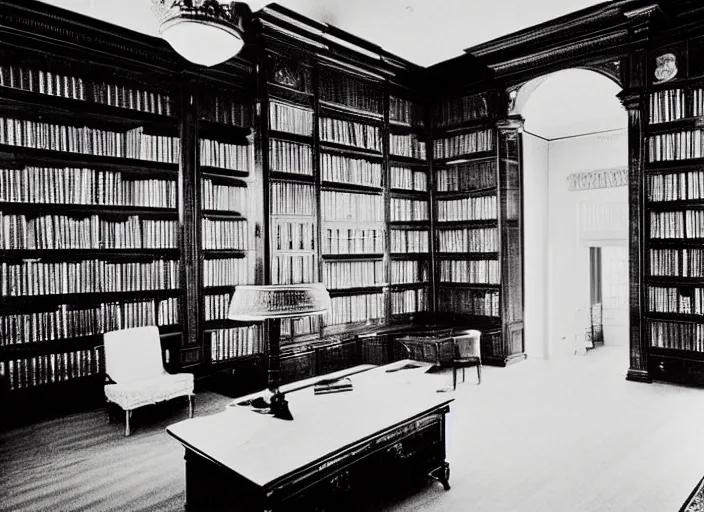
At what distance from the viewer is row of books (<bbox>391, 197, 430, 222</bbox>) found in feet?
19.8

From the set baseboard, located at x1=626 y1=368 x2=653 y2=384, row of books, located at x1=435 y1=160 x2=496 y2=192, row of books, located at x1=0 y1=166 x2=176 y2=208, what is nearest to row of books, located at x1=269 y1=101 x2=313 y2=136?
row of books, located at x1=0 y1=166 x2=176 y2=208

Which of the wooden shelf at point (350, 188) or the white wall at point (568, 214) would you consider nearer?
the wooden shelf at point (350, 188)

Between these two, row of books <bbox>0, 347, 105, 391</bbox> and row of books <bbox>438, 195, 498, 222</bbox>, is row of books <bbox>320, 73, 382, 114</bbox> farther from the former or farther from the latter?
row of books <bbox>0, 347, 105, 391</bbox>

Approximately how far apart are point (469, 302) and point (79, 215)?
4.30m

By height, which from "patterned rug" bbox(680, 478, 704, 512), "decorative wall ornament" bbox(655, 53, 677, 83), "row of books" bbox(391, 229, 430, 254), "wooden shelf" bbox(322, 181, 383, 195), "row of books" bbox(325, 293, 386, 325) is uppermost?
"decorative wall ornament" bbox(655, 53, 677, 83)

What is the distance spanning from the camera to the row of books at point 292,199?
4.96 meters

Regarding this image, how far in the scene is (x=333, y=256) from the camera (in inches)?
215

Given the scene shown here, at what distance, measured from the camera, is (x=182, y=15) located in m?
2.42

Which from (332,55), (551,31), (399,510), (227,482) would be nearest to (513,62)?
(551,31)

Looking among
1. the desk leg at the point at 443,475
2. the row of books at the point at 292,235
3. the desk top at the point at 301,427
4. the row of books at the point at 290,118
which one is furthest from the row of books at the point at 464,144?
the desk leg at the point at 443,475

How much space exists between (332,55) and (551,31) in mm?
2239

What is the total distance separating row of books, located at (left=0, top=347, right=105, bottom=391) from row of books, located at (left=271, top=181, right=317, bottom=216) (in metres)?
2.06

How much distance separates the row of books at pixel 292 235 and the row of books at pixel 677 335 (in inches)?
137

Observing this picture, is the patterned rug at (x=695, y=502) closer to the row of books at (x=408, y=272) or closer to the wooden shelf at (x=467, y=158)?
the row of books at (x=408, y=272)
